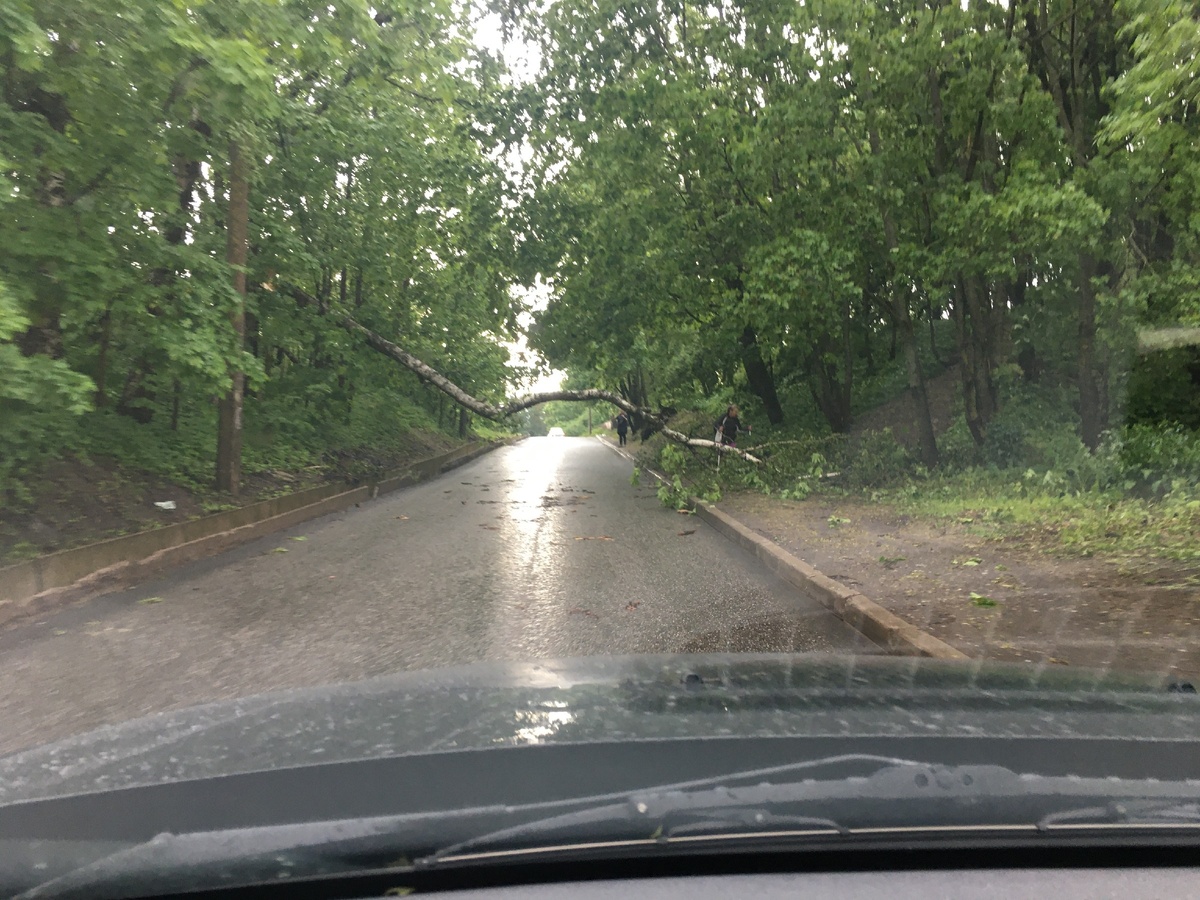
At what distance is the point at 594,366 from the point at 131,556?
615 inches

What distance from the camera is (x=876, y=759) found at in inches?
92.7

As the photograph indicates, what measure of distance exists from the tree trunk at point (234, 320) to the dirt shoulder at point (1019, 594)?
26.6ft

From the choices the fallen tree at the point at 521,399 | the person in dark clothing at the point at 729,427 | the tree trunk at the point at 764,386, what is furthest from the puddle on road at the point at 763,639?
the tree trunk at the point at 764,386

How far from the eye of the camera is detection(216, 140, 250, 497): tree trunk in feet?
41.3

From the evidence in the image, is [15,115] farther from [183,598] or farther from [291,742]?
[291,742]

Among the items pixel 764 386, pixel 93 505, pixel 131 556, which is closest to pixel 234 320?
pixel 93 505

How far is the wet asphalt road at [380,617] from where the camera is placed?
17.7 feet

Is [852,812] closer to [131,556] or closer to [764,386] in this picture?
[131,556]

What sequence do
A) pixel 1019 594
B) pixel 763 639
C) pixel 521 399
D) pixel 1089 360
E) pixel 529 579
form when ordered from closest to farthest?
pixel 763 639, pixel 1019 594, pixel 529 579, pixel 1089 360, pixel 521 399

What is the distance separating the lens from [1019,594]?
7035 millimetres

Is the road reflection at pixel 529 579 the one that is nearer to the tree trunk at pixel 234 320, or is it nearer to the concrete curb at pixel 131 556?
the concrete curb at pixel 131 556

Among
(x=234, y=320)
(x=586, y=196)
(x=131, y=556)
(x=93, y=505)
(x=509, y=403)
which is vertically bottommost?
(x=131, y=556)

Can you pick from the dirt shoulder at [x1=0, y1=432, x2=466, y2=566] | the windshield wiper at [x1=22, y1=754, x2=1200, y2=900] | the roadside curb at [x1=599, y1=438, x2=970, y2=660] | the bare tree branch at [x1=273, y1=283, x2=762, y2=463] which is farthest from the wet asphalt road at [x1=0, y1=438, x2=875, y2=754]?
the bare tree branch at [x1=273, y1=283, x2=762, y2=463]

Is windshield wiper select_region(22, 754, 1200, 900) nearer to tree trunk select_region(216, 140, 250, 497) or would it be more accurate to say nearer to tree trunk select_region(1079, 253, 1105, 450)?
tree trunk select_region(216, 140, 250, 497)
